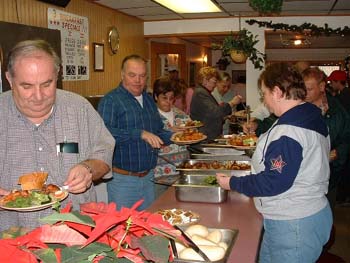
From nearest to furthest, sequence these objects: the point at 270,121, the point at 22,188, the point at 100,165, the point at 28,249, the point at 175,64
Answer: the point at 28,249 < the point at 22,188 < the point at 100,165 < the point at 270,121 < the point at 175,64

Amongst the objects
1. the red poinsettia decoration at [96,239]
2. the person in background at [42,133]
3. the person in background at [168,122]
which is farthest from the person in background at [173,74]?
the red poinsettia decoration at [96,239]

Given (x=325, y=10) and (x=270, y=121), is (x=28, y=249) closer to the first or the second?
(x=270, y=121)

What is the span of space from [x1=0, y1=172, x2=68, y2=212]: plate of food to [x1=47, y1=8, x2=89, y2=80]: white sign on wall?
8.65 feet

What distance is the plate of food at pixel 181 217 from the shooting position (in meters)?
1.79

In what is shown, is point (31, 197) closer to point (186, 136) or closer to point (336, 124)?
point (186, 136)

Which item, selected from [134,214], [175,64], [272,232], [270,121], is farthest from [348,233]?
[175,64]

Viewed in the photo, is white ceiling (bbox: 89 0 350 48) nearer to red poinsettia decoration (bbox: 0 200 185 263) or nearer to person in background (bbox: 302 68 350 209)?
person in background (bbox: 302 68 350 209)

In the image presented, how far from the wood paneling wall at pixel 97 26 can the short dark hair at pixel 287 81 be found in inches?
89.3

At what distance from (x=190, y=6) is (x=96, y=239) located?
4574mm

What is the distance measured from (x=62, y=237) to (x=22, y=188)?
82 centimetres

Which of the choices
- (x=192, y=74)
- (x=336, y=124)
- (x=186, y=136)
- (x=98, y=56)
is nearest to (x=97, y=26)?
(x=98, y=56)

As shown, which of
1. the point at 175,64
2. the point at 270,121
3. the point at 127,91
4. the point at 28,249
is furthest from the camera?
the point at 175,64

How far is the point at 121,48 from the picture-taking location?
5.40 metres

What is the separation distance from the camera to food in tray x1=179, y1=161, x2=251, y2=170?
2.68m
